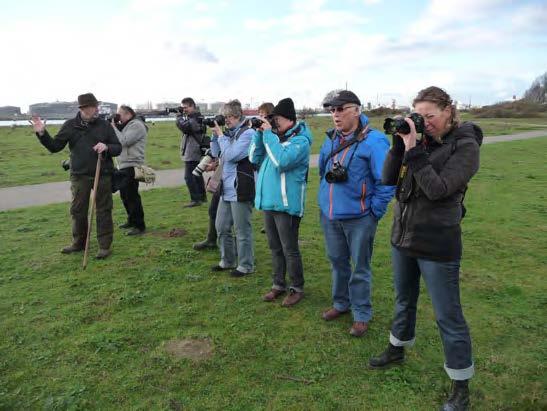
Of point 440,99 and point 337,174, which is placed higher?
point 440,99

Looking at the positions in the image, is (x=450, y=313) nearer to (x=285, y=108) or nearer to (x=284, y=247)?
(x=284, y=247)

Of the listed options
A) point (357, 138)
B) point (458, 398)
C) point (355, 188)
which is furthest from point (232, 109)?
point (458, 398)

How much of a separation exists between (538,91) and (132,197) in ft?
326

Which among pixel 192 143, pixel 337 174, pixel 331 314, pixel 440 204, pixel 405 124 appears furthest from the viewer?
pixel 192 143

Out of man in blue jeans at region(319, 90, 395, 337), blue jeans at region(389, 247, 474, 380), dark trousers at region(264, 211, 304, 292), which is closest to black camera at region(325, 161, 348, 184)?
man in blue jeans at region(319, 90, 395, 337)

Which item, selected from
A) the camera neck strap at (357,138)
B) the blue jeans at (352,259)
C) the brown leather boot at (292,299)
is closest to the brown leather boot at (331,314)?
the blue jeans at (352,259)

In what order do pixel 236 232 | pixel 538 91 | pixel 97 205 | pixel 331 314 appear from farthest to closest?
pixel 538 91, pixel 97 205, pixel 236 232, pixel 331 314

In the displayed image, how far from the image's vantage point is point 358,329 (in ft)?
12.8

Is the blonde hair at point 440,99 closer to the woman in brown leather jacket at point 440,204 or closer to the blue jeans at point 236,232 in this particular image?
the woman in brown leather jacket at point 440,204

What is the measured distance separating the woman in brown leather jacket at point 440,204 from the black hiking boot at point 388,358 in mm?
529

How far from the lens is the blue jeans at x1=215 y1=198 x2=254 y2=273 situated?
16.8 feet

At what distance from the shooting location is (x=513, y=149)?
18.9m

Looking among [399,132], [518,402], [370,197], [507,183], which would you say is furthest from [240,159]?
[507,183]

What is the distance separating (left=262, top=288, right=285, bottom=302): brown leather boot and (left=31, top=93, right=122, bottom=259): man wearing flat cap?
254cm
